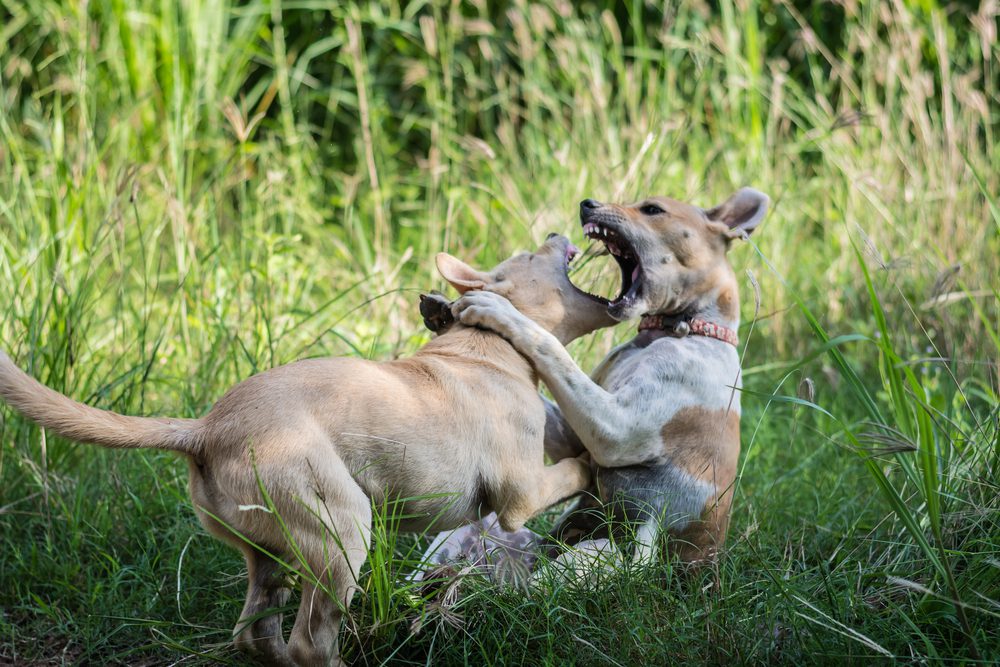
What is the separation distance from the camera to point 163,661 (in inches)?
132

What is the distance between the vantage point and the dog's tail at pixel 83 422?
2.75 m

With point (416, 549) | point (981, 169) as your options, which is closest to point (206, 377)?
point (416, 549)

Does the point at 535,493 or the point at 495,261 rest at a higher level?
the point at 535,493

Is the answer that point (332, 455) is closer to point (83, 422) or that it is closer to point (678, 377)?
point (83, 422)

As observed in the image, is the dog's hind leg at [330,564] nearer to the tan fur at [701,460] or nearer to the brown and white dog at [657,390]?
the brown and white dog at [657,390]

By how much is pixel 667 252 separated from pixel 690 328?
0.29 meters

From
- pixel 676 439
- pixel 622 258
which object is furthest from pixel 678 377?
pixel 622 258

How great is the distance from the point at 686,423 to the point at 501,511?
30.1 inches

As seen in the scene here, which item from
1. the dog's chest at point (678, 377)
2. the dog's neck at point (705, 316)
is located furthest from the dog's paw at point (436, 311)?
the dog's neck at point (705, 316)

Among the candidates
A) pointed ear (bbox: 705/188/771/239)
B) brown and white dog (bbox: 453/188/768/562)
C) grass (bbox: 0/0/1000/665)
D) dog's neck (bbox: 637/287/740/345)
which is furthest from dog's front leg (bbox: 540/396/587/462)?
pointed ear (bbox: 705/188/771/239)

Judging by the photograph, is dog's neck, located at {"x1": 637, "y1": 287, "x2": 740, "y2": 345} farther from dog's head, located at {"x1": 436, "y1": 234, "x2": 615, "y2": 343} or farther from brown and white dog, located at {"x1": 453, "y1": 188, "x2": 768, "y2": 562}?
dog's head, located at {"x1": 436, "y1": 234, "x2": 615, "y2": 343}

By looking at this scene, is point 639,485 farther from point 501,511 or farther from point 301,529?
point 301,529

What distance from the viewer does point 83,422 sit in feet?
9.14

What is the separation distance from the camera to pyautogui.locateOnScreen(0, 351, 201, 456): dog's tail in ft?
9.01
